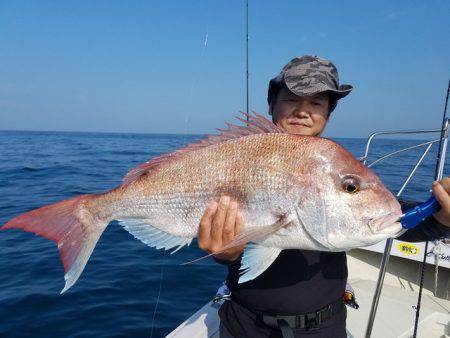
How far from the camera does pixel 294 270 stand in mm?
2387

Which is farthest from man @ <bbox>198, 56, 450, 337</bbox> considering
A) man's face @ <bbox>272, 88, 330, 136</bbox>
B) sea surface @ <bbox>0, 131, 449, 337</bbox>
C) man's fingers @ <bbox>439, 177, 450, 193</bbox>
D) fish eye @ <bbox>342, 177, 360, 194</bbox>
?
sea surface @ <bbox>0, 131, 449, 337</bbox>

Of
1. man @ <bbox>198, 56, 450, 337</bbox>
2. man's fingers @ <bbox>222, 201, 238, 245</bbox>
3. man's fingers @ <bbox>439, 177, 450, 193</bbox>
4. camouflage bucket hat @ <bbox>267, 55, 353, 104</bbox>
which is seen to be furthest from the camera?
camouflage bucket hat @ <bbox>267, 55, 353, 104</bbox>

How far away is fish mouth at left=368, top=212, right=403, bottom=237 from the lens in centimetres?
187

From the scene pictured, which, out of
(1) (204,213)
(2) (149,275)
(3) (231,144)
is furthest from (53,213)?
(2) (149,275)

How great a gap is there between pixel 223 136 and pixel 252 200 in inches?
18.0

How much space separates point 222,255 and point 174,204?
0.45 metres

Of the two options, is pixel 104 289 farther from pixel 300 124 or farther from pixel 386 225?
pixel 386 225

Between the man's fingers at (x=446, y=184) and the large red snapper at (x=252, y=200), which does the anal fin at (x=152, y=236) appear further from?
the man's fingers at (x=446, y=184)

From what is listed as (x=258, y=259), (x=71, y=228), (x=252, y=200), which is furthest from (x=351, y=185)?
(x=71, y=228)

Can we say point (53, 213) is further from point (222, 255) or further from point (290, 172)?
point (290, 172)

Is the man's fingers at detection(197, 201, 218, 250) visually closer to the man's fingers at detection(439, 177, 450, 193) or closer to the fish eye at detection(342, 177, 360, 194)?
the fish eye at detection(342, 177, 360, 194)

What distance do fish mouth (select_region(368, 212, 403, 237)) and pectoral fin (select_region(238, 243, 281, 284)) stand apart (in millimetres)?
533

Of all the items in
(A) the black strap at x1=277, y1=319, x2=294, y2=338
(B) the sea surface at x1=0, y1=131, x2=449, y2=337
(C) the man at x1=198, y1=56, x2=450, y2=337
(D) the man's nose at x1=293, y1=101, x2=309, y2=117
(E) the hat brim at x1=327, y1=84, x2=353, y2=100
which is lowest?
(B) the sea surface at x1=0, y1=131, x2=449, y2=337

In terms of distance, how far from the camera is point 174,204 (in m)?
2.31
